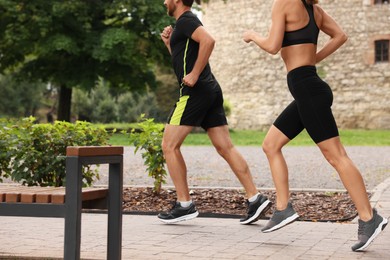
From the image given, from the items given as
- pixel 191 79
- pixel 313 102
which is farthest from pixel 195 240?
pixel 191 79

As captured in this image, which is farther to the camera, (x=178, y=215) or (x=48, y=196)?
(x=178, y=215)

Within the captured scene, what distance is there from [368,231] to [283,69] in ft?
97.0

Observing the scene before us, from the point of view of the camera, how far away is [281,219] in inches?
232

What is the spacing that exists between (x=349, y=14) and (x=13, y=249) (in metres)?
30.1

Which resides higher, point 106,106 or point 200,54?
point 106,106

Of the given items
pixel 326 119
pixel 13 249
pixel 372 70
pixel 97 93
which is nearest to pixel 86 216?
pixel 13 249

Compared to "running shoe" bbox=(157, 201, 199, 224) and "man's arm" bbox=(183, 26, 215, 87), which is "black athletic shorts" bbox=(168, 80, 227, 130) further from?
"running shoe" bbox=(157, 201, 199, 224)

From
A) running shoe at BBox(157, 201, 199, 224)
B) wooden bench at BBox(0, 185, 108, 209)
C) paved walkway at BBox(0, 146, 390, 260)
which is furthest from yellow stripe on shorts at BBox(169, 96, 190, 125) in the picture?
wooden bench at BBox(0, 185, 108, 209)

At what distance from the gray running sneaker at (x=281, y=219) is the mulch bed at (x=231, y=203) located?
126 centimetres

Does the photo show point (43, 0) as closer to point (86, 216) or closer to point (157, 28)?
point (157, 28)

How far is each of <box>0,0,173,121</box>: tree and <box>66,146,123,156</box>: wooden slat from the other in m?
22.9

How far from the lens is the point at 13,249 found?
545 cm

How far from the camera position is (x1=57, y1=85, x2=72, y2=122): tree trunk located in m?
30.5

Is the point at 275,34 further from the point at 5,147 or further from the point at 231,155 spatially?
the point at 5,147
